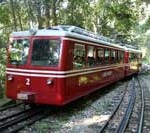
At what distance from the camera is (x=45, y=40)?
37.4 feet

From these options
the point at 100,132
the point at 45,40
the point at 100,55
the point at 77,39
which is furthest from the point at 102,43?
the point at 100,132

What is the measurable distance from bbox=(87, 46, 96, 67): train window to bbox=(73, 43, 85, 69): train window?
24.5 inches

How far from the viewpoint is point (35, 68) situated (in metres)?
11.4

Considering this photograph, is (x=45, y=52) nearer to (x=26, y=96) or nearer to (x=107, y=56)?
(x=26, y=96)

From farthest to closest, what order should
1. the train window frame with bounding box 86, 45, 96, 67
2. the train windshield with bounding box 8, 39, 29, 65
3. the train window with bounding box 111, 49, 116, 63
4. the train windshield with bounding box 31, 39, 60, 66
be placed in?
the train window with bounding box 111, 49, 116, 63
the train window frame with bounding box 86, 45, 96, 67
the train windshield with bounding box 8, 39, 29, 65
the train windshield with bounding box 31, 39, 60, 66

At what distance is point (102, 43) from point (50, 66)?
541 centimetres

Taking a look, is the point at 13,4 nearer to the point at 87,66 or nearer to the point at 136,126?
the point at 87,66

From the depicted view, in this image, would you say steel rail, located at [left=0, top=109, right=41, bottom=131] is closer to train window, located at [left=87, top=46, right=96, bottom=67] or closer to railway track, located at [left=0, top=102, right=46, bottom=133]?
railway track, located at [left=0, top=102, right=46, bottom=133]

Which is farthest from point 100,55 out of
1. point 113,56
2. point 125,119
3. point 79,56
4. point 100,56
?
point 125,119

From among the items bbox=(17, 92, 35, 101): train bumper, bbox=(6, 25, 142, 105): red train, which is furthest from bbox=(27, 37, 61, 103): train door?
bbox=(17, 92, 35, 101): train bumper

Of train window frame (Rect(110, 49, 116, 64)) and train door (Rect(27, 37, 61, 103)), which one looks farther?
train window frame (Rect(110, 49, 116, 64))

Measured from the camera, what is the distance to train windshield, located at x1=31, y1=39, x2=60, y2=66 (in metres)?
11.2

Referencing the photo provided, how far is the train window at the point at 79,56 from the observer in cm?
1212

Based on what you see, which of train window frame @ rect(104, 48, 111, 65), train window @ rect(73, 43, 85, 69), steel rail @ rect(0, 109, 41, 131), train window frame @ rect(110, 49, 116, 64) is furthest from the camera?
train window frame @ rect(110, 49, 116, 64)
